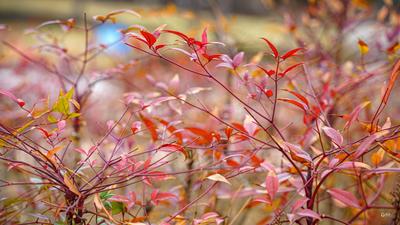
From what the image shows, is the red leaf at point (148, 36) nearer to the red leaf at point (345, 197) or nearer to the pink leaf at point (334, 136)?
the pink leaf at point (334, 136)

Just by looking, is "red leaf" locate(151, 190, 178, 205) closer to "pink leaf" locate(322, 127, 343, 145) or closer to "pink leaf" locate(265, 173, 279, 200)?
"pink leaf" locate(265, 173, 279, 200)

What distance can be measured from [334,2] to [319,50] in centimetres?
66

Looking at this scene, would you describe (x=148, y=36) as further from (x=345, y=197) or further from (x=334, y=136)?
(x=345, y=197)

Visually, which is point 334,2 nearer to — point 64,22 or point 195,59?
point 64,22

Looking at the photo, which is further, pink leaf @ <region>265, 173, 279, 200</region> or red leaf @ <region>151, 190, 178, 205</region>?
red leaf @ <region>151, 190, 178, 205</region>

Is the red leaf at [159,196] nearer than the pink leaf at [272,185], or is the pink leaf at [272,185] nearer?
the pink leaf at [272,185]

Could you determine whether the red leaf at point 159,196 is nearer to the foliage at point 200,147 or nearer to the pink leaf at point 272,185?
the foliage at point 200,147

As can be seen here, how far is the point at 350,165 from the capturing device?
1008 mm

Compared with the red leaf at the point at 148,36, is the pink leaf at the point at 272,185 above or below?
below

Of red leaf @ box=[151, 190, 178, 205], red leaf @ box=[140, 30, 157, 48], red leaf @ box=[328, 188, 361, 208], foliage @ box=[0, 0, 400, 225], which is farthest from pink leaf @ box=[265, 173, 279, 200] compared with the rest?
red leaf @ box=[140, 30, 157, 48]

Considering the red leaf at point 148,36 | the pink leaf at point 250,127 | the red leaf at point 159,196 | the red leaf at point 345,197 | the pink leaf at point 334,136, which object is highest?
the red leaf at point 148,36

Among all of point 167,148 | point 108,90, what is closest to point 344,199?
point 167,148

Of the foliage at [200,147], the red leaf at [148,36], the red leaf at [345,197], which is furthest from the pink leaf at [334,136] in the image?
the red leaf at [148,36]

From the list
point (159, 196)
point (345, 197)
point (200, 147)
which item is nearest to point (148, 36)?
point (200, 147)
